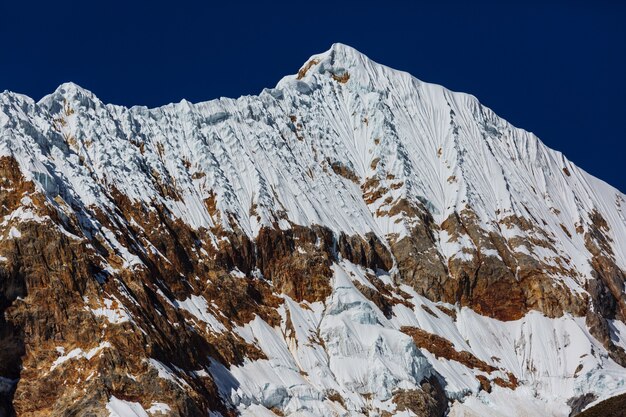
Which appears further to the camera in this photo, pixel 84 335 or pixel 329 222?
pixel 329 222

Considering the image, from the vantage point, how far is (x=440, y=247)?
198 meters

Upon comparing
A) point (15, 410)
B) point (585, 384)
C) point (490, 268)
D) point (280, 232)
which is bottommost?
point (585, 384)

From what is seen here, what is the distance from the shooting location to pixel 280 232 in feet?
597

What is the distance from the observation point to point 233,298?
6550 inches

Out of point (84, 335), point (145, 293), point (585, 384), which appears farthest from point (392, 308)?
point (84, 335)

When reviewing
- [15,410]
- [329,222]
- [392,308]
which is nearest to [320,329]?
[392,308]

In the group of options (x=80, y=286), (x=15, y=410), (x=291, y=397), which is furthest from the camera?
(x=291, y=397)

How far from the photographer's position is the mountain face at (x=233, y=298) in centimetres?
13688

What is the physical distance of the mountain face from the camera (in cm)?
13688

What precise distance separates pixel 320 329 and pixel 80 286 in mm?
40834

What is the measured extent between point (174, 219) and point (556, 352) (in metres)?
64.3

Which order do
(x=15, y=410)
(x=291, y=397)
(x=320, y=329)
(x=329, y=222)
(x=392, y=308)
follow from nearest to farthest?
(x=15, y=410)
(x=291, y=397)
(x=320, y=329)
(x=392, y=308)
(x=329, y=222)

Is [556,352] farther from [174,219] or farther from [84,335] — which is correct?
[84,335]

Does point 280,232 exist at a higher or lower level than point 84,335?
higher
